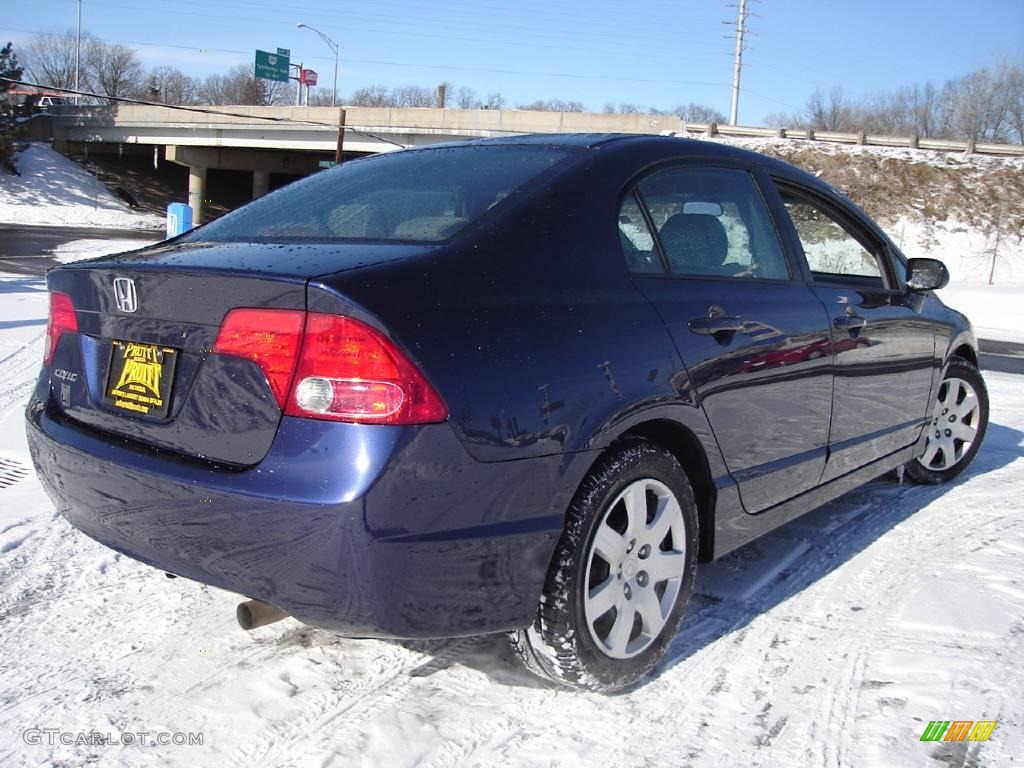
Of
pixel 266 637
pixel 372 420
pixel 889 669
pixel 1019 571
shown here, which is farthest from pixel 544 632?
pixel 1019 571

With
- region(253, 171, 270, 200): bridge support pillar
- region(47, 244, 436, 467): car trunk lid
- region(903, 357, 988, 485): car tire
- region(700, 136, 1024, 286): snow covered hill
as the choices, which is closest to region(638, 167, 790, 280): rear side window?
region(47, 244, 436, 467): car trunk lid

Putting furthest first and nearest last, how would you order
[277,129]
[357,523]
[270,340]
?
[277,129] → [270,340] → [357,523]

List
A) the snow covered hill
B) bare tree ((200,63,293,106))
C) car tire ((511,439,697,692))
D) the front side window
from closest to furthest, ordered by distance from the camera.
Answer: car tire ((511,439,697,692)) → the front side window → the snow covered hill → bare tree ((200,63,293,106))

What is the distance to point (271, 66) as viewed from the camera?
178 feet

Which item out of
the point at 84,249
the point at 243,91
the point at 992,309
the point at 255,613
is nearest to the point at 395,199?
the point at 255,613

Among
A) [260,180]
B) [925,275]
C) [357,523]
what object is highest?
[260,180]

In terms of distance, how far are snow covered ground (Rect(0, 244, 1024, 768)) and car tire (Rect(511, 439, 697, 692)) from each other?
149 millimetres

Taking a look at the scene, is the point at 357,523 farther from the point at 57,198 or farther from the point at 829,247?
the point at 57,198

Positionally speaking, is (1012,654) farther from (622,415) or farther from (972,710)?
(622,415)

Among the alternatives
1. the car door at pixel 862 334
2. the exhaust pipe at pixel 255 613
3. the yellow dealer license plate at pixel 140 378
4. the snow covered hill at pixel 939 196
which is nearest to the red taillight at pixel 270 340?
the yellow dealer license plate at pixel 140 378

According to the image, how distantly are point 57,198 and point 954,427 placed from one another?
53.0 meters

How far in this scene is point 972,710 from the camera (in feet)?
8.52

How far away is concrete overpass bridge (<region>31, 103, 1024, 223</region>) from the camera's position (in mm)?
40531

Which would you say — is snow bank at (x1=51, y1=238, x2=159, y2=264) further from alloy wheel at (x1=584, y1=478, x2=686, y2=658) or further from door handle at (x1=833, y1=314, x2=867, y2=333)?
alloy wheel at (x1=584, y1=478, x2=686, y2=658)
